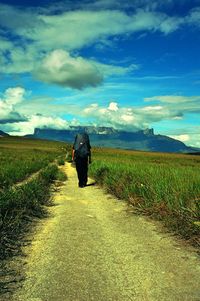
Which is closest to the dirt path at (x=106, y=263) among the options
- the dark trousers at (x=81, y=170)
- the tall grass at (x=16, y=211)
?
the tall grass at (x=16, y=211)

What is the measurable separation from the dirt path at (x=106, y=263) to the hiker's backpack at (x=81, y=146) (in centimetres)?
857

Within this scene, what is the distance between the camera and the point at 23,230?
815 centimetres

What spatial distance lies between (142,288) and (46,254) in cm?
196

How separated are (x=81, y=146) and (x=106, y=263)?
41.1 feet

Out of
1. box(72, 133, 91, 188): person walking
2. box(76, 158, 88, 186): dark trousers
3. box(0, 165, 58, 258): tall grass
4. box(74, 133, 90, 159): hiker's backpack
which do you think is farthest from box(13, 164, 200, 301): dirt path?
box(74, 133, 90, 159): hiker's backpack

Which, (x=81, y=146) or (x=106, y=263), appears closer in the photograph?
(x=106, y=263)

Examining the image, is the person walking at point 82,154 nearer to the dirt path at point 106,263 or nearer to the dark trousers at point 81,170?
the dark trousers at point 81,170

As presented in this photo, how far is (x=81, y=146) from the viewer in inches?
723

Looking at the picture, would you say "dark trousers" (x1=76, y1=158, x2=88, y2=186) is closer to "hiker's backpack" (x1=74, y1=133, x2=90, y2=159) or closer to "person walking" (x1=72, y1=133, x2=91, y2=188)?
"person walking" (x1=72, y1=133, x2=91, y2=188)

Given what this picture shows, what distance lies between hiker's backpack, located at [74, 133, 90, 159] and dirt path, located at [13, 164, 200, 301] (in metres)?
8.57

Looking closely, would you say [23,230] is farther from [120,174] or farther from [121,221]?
[120,174]

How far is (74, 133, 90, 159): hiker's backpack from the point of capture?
1822cm

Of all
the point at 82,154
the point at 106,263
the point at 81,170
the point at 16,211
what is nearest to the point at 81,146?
the point at 82,154

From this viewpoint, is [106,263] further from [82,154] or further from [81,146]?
[81,146]
